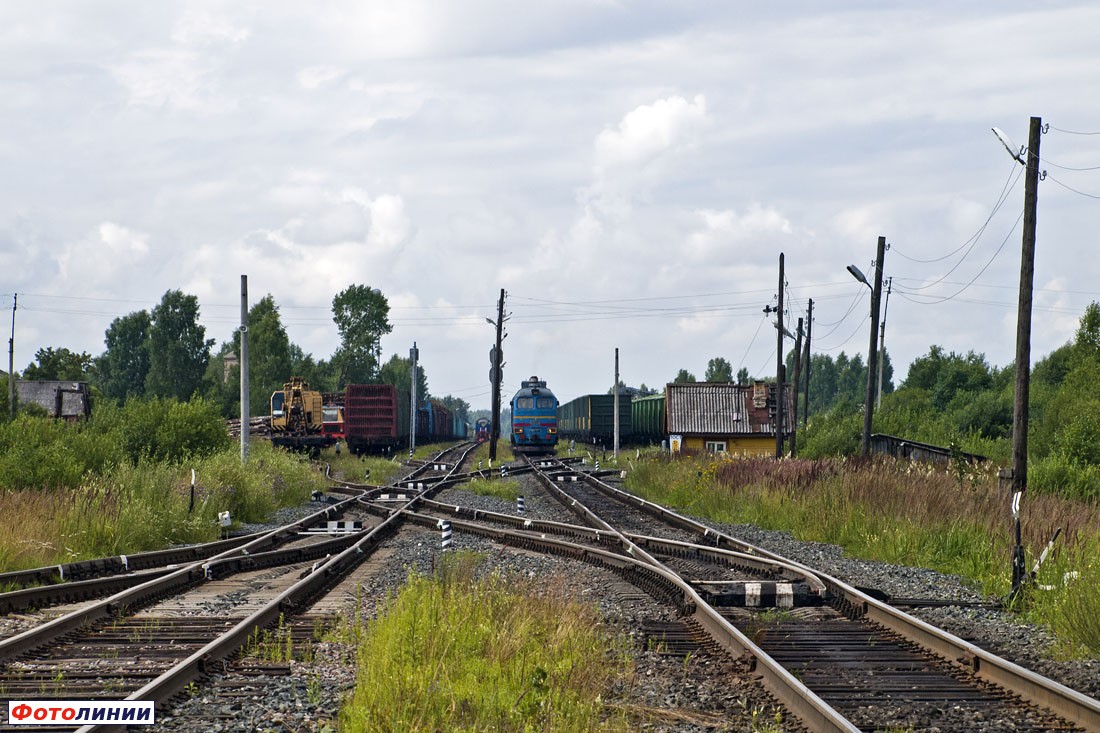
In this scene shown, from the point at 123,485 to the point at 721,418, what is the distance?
125 feet

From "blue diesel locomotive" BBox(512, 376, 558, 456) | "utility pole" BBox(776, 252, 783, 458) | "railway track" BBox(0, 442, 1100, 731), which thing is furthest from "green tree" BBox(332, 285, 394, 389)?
"railway track" BBox(0, 442, 1100, 731)

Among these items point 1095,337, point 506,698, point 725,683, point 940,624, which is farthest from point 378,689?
point 1095,337

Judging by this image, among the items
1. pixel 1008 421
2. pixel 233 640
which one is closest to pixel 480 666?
pixel 233 640

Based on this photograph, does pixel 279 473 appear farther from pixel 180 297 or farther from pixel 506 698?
pixel 180 297

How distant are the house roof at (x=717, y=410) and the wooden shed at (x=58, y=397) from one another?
111ft

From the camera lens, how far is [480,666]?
7492 mm

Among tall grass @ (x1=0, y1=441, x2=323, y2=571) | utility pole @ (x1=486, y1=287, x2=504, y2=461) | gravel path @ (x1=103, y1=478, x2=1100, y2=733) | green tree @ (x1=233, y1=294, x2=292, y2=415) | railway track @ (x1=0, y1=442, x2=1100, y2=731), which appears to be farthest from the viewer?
green tree @ (x1=233, y1=294, x2=292, y2=415)

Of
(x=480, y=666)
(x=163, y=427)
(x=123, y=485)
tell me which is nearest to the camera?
(x=480, y=666)

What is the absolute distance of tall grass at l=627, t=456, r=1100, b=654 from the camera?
10742 millimetres

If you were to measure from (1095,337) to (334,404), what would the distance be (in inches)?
1626

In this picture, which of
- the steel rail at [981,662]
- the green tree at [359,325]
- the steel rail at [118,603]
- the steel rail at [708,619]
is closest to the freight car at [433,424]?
the green tree at [359,325]

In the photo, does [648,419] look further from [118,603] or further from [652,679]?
[652,679]

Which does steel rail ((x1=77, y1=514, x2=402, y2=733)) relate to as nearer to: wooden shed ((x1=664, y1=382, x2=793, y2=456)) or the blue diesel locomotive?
wooden shed ((x1=664, y1=382, x2=793, y2=456))

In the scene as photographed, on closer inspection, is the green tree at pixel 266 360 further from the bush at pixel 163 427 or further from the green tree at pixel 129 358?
the bush at pixel 163 427
